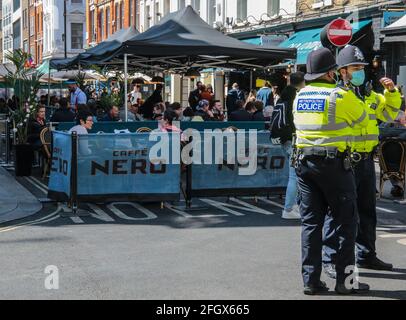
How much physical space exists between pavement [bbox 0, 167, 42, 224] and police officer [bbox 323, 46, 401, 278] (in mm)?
5068

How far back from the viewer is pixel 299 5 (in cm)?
2591

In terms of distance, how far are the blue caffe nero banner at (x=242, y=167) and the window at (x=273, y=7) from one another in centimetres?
1796

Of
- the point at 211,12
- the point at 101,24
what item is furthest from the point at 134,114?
the point at 101,24

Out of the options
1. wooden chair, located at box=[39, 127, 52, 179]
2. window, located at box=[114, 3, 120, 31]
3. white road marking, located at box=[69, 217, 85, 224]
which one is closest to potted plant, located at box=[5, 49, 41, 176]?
wooden chair, located at box=[39, 127, 52, 179]

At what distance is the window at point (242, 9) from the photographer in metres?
31.3

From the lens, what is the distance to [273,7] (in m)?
28.5

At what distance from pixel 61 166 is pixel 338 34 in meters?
7.60

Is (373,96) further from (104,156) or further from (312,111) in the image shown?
(104,156)

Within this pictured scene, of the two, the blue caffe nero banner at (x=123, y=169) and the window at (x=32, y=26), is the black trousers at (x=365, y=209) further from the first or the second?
the window at (x=32, y=26)

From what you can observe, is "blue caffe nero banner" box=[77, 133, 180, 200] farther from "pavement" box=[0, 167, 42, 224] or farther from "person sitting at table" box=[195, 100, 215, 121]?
"person sitting at table" box=[195, 100, 215, 121]

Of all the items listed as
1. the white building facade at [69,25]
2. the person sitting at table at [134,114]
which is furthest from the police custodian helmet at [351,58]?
the white building facade at [69,25]

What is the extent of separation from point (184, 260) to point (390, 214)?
416 centimetres

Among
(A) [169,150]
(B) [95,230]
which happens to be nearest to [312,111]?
(B) [95,230]

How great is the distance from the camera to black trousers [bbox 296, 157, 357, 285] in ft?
19.5
